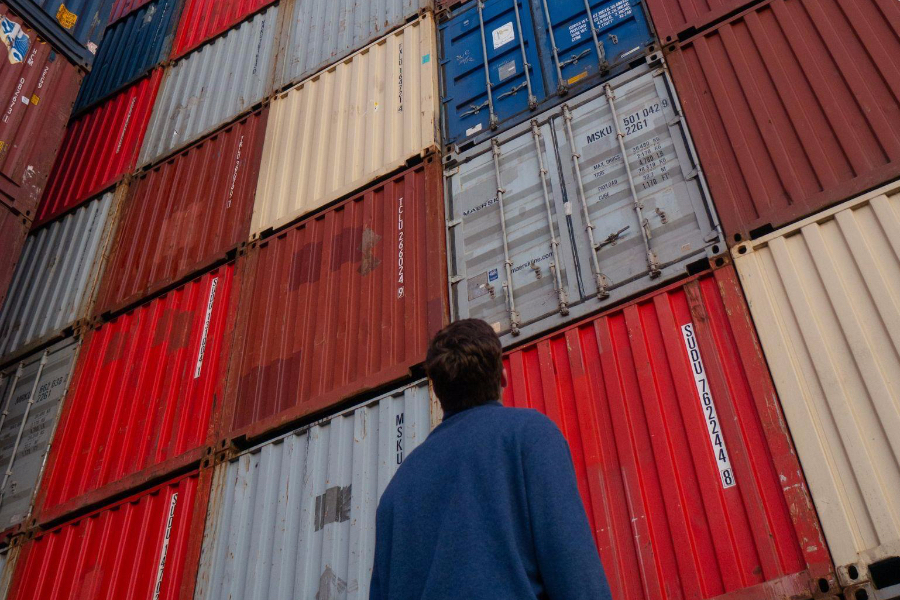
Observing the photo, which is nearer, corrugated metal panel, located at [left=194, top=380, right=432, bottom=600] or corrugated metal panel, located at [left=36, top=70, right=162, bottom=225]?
corrugated metal panel, located at [left=194, top=380, right=432, bottom=600]

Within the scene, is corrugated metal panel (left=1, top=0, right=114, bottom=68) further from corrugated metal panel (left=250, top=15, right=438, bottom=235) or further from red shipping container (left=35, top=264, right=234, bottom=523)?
red shipping container (left=35, top=264, right=234, bottom=523)

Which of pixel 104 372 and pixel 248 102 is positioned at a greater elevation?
pixel 248 102

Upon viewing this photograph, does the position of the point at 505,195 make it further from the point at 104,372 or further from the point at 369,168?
the point at 104,372

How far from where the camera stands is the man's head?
291 cm

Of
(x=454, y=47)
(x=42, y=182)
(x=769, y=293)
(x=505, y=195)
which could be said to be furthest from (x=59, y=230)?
(x=769, y=293)

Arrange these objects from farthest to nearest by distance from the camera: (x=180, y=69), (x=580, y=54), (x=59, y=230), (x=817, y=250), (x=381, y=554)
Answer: (x=180, y=69) → (x=59, y=230) → (x=580, y=54) → (x=817, y=250) → (x=381, y=554)

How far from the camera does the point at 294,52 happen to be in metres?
12.9

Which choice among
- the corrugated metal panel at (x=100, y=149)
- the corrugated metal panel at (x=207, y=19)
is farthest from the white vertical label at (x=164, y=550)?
the corrugated metal panel at (x=207, y=19)

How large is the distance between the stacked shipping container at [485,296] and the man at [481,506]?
295 centimetres

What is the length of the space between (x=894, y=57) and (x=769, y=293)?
2486 millimetres

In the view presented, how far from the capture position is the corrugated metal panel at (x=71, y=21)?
1317 centimetres

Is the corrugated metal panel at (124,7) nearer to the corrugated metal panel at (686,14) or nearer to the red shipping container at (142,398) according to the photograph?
the red shipping container at (142,398)

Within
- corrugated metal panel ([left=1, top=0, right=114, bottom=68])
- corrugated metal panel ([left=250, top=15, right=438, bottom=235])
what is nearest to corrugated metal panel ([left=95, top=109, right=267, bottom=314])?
corrugated metal panel ([left=250, top=15, right=438, bottom=235])

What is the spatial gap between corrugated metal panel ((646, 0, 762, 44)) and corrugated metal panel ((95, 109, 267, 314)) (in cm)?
576
